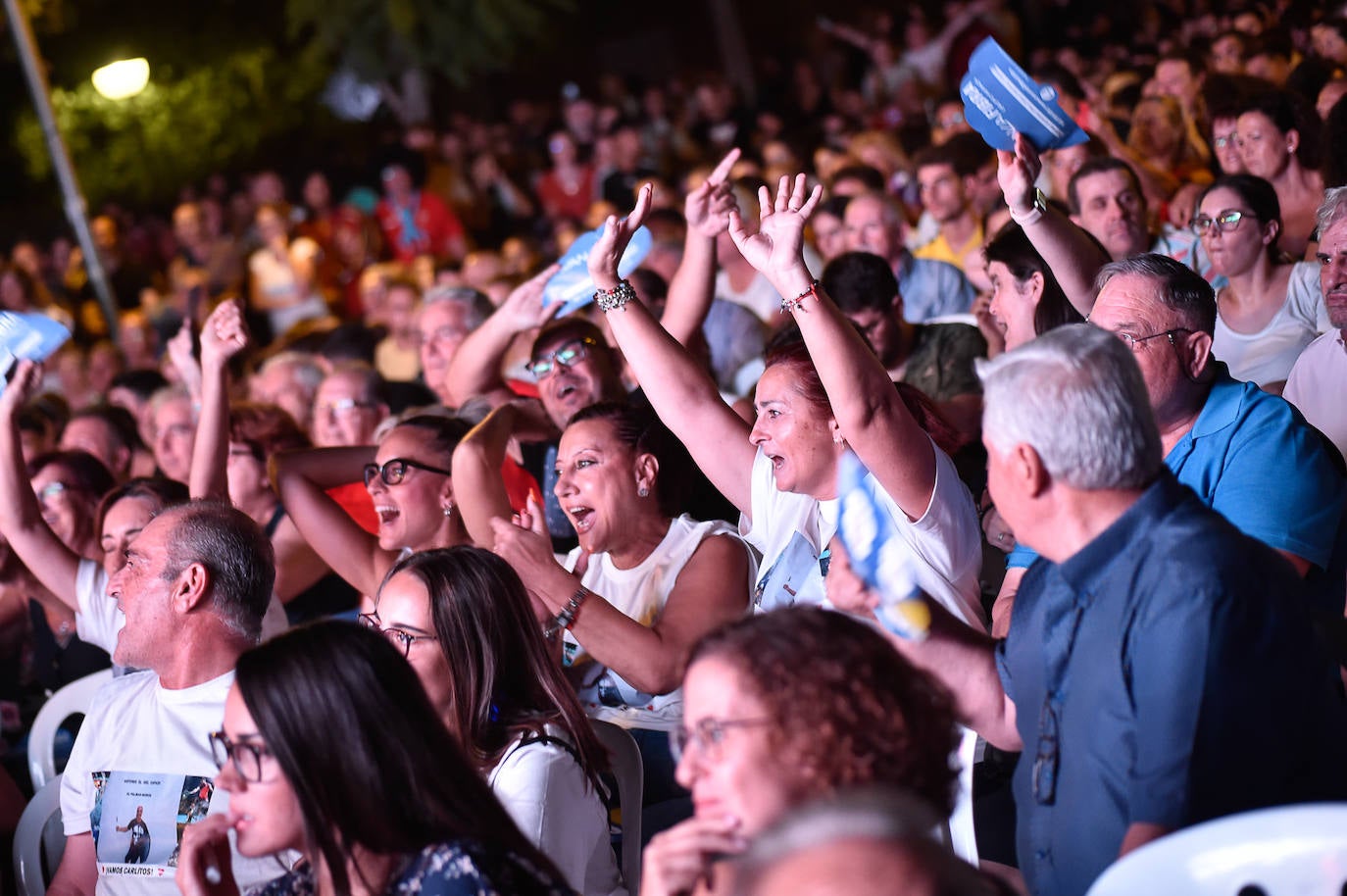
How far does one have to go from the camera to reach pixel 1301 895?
1.69 m

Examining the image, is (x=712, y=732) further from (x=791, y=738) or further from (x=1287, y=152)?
(x=1287, y=152)

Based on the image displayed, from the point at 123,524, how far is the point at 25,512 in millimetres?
326

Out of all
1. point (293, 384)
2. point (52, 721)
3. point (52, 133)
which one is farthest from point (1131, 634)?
point (52, 133)

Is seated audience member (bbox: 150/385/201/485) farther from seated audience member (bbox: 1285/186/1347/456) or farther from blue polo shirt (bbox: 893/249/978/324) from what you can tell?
seated audience member (bbox: 1285/186/1347/456)

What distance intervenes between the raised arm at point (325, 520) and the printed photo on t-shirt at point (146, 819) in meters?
1.12

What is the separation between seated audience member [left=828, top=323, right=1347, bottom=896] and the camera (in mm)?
1848

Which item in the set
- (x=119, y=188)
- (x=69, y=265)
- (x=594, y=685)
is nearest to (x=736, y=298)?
(x=594, y=685)

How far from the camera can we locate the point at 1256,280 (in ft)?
13.5

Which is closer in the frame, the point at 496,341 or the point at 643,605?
the point at 643,605

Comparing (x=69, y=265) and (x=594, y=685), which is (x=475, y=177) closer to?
(x=69, y=265)

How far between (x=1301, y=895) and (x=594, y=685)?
77.2 inches

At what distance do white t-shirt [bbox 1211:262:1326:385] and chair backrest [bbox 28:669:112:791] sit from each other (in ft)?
11.2

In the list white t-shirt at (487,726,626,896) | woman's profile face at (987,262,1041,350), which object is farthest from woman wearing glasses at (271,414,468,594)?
woman's profile face at (987,262,1041,350)

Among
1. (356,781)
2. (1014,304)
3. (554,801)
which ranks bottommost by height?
(554,801)
